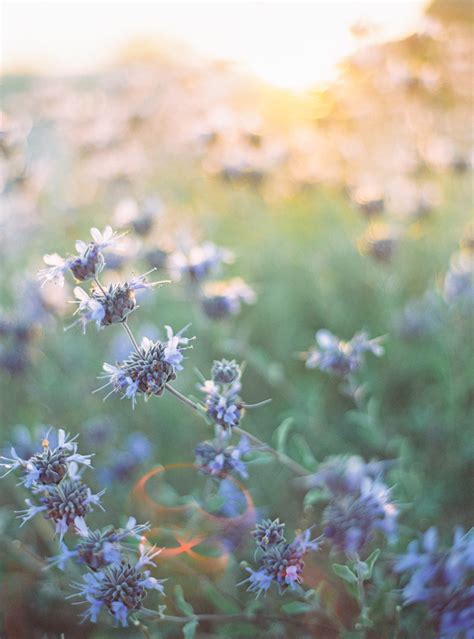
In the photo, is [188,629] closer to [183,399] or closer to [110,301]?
[183,399]

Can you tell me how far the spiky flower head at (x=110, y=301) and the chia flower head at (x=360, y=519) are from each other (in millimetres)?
1109

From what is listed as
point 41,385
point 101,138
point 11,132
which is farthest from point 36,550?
point 101,138

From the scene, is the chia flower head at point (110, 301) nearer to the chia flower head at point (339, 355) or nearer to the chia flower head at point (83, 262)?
the chia flower head at point (83, 262)

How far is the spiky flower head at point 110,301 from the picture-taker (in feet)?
6.06

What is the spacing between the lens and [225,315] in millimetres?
3176

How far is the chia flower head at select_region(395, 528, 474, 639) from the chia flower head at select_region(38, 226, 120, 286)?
1500mm

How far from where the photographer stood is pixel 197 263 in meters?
3.19

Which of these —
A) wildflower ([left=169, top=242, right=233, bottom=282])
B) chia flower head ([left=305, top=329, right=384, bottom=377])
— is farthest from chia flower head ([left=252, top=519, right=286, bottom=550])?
wildflower ([left=169, top=242, right=233, bottom=282])

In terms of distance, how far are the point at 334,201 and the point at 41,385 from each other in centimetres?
366

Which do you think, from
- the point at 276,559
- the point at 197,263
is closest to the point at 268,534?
the point at 276,559

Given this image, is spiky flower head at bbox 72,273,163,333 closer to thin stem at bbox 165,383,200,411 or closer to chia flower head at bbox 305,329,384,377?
thin stem at bbox 165,383,200,411

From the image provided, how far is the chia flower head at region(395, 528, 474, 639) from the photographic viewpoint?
6.04ft

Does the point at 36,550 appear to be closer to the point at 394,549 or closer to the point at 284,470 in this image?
the point at 284,470

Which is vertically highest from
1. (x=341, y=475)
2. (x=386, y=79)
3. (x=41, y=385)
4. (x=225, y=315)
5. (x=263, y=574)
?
(x=386, y=79)
